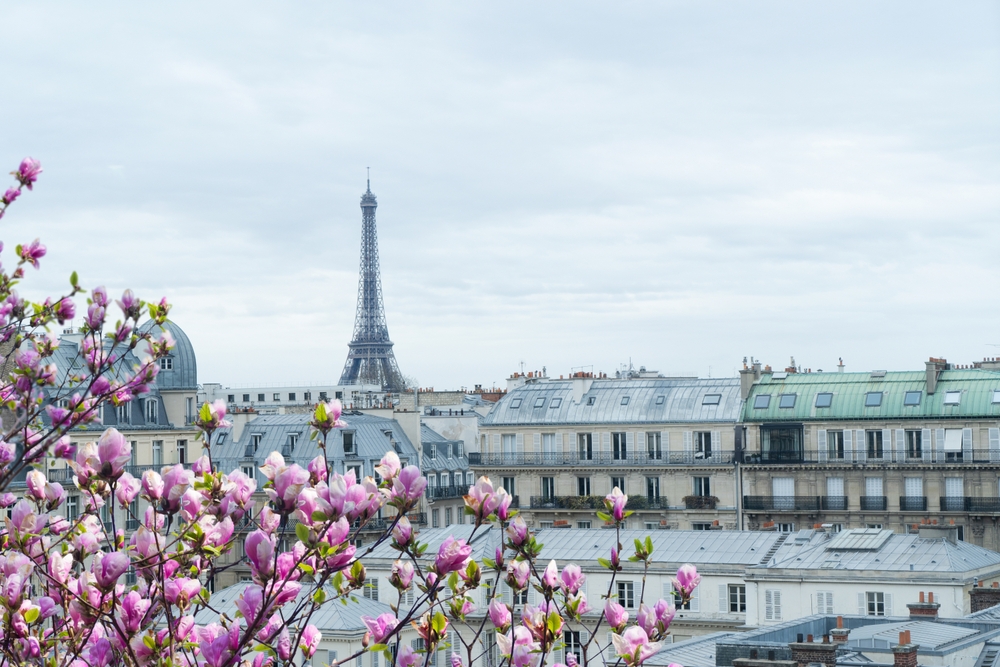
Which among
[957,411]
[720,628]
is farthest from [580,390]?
[720,628]

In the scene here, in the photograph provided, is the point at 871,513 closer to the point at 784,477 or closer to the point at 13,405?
the point at 784,477

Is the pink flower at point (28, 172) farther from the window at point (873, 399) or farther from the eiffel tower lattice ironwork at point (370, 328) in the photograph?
the eiffel tower lattice ironwork at point (370, 328)

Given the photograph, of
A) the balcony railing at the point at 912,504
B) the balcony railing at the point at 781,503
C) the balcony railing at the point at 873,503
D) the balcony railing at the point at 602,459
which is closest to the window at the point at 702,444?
the balcony railing at the point at 602,459

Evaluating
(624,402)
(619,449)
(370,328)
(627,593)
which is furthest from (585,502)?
(370,328)

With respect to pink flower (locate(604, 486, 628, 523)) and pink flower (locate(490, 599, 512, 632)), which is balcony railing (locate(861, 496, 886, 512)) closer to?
pink flower (locate(604, 486, 628, 523))

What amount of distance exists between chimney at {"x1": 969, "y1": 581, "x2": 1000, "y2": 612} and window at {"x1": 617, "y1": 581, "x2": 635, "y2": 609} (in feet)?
41.9

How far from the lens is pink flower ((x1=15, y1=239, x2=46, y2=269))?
13.5 meters

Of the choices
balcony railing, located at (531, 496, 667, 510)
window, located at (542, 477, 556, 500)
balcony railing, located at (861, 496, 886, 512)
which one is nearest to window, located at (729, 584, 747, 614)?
balcony railing, located at (861, 496, 886, 512)

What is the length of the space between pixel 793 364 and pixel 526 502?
18.6m

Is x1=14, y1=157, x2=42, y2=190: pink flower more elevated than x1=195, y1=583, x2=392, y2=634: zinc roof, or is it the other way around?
x1=14, y1=157, x2=42, y2=190: pink flower

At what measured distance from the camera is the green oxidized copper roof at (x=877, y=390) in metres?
69.2

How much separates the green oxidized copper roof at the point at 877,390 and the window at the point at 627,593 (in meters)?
19.3

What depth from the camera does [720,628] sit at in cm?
5262

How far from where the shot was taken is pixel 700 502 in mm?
73125
